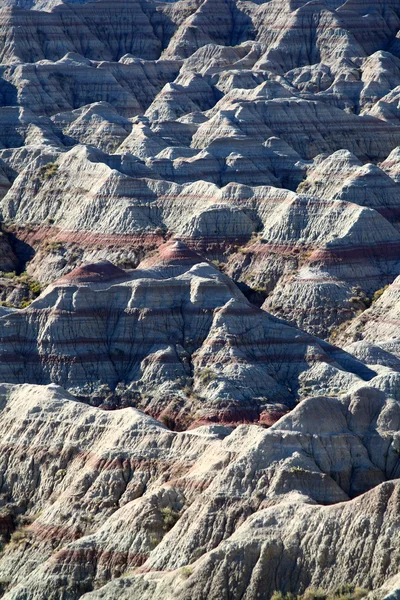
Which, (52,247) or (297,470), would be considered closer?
(297,470)

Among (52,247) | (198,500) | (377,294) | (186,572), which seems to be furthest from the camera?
(52,247)

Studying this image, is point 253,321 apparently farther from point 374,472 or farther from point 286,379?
point 374,472

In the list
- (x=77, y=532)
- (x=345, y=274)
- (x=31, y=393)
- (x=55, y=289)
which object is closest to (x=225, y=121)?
(x=345, y=274)

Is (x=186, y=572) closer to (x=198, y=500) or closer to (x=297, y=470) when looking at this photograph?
(x=198, y=500)

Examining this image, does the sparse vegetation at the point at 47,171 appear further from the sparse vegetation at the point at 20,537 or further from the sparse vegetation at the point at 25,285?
the sparse vegetation at the point at 20,537

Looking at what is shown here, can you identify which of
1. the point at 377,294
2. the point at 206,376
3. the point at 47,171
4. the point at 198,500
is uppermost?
the point at 47,171

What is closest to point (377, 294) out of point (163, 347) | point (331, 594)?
point (163, 347)

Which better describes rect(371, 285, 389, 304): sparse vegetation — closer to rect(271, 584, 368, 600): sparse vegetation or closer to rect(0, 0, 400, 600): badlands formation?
rect(0, 0, 400, 600): badlands formation

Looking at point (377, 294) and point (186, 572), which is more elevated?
point (377, 294)

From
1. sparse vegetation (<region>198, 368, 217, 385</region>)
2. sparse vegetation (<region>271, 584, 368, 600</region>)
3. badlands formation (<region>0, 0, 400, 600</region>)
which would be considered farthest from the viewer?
sparse vegetation (<region>198, 368, 217, 385</region>)

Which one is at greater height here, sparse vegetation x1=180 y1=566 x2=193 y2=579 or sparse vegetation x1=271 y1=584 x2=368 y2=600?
sparse vegetation x1=180 y1=566 x2=193 y2=579

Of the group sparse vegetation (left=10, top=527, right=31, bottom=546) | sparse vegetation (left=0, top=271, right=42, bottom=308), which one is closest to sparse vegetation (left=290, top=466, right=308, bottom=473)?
sparse vegetation (left=10, top=527, right=31, bottom=546)
